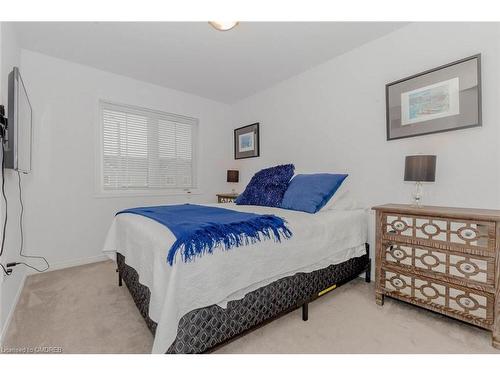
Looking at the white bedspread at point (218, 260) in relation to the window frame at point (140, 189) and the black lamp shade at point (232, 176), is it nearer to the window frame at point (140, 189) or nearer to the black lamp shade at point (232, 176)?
the window frame at point (140, 189)

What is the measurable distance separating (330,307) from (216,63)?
2892 mm

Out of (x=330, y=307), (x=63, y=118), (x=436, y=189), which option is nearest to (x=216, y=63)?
(x=63, y=118)

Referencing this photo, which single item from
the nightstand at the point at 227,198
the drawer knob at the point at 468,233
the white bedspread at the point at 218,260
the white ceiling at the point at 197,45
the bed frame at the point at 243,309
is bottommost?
the bed frame at the point at 243,309

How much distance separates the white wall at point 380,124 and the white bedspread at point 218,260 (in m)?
0.67

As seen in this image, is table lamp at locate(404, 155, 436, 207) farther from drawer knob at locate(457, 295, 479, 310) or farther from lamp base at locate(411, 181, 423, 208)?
drawer knob at locate(457, 295, 479, 310)

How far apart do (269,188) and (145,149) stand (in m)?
2.07

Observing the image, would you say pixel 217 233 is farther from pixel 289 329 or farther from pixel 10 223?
pixel 10 223

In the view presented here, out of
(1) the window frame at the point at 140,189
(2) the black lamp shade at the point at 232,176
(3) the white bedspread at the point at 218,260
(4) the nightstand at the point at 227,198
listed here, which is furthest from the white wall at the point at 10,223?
(2) the black lamp shade at the point at 232,176

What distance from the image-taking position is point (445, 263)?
1653 mm

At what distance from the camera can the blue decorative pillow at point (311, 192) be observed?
2213 millimetres

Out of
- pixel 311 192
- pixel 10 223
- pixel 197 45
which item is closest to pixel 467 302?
pixel 311 192

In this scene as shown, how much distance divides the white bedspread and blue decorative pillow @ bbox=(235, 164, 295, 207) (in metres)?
0.61

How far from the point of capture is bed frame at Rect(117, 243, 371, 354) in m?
1.22

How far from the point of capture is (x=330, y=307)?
6.34 ft
